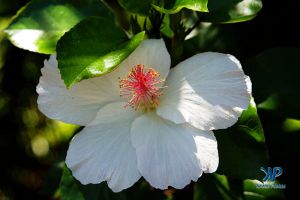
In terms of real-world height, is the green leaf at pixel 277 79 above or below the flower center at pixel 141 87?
below

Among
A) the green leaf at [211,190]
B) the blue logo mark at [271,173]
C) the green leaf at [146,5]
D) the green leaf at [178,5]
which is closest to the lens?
the green leaf at [178,5]

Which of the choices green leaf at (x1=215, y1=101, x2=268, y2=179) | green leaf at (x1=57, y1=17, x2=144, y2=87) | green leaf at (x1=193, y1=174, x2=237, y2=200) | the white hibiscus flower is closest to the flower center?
the white hibiscus flower

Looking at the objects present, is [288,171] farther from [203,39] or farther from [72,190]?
[72,190]

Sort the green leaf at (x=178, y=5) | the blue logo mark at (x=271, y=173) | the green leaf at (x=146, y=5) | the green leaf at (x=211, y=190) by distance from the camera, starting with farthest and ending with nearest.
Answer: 1. the green leaf at (x=211, y=190)
2. the blue logo mark at (x=271, y=173)
3. the green leaf at (x=146, y=5)
4. the green leaf at (x=178, y=5)

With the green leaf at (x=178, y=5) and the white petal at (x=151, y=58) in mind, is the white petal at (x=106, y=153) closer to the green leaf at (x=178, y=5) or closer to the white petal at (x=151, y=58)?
the white petal at (x=151, y=58)

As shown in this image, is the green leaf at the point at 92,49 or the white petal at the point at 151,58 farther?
the white petal at the point at 151,58

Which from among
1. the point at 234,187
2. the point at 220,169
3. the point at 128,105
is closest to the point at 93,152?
the point at 128,105

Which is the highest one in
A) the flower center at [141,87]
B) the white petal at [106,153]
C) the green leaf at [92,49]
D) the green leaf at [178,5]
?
the green leaf at [178,5]

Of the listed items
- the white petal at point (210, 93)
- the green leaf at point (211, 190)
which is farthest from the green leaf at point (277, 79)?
the white petal at point (210, 93)
